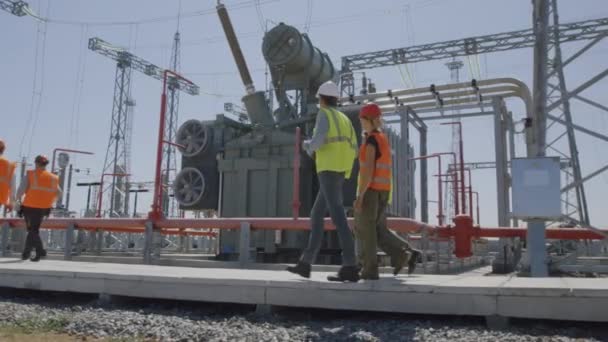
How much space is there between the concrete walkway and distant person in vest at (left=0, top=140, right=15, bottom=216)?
287cm

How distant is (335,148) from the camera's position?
4.21 meters

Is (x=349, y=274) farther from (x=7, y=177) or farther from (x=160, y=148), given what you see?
(x=7, y=177)

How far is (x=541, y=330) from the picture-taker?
10.8 feet

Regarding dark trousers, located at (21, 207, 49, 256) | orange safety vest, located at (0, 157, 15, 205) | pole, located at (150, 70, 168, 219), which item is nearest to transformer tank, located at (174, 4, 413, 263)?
pole, located at (150, 70, 168, 219)

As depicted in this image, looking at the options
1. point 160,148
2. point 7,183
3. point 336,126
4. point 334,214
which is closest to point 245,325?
point 334,214

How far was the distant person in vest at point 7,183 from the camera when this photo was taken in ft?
23.4

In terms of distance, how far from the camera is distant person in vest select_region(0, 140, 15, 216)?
714 cm

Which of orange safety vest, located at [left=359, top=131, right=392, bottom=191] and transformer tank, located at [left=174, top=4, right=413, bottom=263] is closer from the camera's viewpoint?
orange safety vest, located at [left=359, top=131, right=392, bottom=191]

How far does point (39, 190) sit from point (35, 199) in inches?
5.3

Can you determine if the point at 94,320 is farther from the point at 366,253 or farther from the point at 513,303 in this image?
the point at 513,303

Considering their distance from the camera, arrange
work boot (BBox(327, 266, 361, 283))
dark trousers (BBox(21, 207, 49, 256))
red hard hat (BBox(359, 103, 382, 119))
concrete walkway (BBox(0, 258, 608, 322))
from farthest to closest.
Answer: dark trousers (BBox(21, 207, 49, 256)) → red hard hat (BBox(359, 103, 382, 119)) → work boot (BBox(327, 266, 361, 283)) → concrete walkway (BBox(0, 258, 608, 322))

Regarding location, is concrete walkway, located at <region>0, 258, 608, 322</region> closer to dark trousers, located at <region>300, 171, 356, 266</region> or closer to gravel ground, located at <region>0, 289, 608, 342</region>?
gravel ground, located at <region>0, 289, 608, 342</region>

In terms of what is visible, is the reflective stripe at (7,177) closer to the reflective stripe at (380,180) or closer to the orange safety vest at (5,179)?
the orange safety vest at (5,179)

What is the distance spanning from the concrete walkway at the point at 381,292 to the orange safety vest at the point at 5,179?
9.42ft
